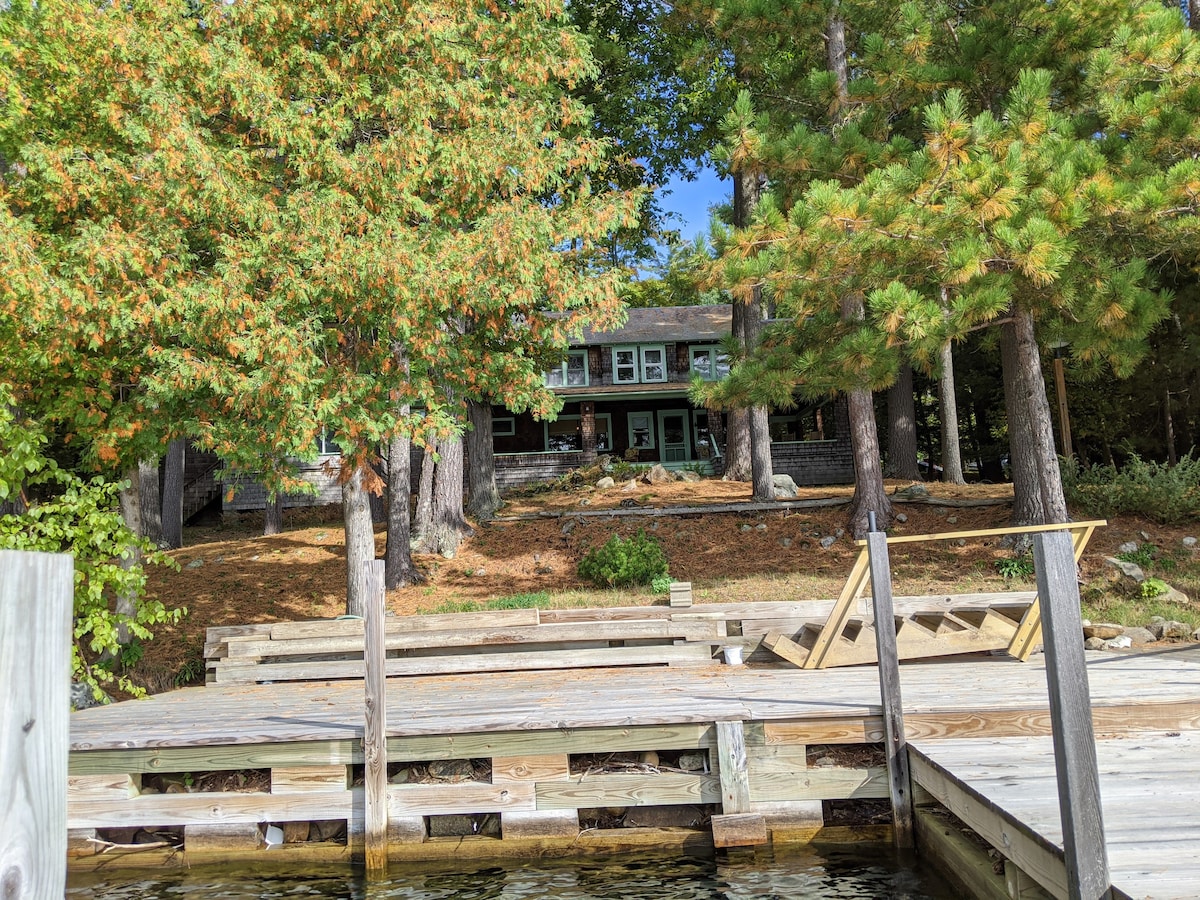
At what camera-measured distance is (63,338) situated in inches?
342

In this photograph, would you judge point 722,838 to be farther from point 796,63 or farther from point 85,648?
point 796,63

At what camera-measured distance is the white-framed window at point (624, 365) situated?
33188 millimetres

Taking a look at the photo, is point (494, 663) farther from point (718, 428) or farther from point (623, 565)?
point (718, 428)

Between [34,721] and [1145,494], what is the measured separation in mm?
16096

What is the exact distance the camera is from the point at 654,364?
109ft

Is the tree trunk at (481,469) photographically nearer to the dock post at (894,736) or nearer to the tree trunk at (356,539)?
the tree trunk at (356,539)

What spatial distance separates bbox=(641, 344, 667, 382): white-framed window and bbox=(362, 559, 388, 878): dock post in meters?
27.5

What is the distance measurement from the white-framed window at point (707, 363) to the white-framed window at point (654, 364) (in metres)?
1.10

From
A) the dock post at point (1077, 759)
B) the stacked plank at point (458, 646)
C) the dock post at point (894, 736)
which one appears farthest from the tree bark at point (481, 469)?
the dock post at point (1077, 759)

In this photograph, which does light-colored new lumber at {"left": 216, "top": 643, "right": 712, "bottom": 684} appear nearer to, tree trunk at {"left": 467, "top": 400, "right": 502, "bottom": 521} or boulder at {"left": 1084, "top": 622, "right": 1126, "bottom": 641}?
boulder at {"left": 1084, "top": 622, "right": 1126, "bottom": 641}

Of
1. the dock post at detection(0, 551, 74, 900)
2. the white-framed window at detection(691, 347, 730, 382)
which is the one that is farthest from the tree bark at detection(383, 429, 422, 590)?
the white-framed window at detection(691, 347, 730, 382)

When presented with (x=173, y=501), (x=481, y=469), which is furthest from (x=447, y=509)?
(x=173, y=501)

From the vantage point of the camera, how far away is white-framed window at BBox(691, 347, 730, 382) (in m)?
31.7

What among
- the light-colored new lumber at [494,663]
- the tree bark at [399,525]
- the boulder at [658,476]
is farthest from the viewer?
the boulder at [658,476]
